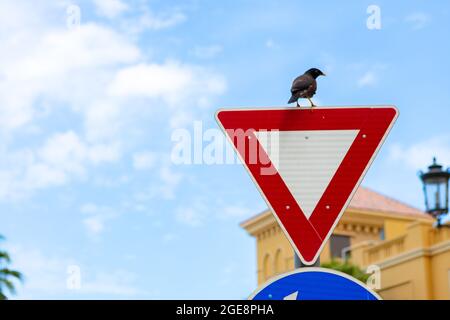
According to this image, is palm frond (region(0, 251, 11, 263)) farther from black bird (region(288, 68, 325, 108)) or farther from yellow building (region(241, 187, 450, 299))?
black bird (region(288, 68, 325, 108))

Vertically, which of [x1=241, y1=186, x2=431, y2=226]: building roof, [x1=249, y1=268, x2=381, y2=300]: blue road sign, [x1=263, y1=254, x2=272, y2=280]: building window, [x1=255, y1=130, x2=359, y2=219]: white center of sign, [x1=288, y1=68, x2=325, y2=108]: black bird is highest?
[x1=241, y1=186, x2=431, y2=226]: building roof

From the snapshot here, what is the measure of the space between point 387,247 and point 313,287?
39.7m

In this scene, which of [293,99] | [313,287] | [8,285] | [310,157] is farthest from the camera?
[8,285]

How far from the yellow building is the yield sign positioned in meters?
25.0

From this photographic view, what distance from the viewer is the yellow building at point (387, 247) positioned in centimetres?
4000

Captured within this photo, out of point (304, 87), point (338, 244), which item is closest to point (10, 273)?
point (338, 244)

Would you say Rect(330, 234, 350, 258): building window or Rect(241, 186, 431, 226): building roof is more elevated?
Rect(241, 186, 431, 226): building roof

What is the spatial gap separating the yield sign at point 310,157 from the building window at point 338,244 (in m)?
49.3

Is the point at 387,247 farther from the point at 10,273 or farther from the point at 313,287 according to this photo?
the point at 313,287

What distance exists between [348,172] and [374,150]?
16cm

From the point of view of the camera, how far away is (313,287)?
12.9 ft

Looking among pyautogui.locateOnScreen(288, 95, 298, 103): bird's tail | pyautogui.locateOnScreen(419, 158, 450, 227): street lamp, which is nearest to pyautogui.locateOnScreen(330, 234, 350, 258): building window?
pyautogui.locateOnScreen(419, 158, 450, 227): street lamp

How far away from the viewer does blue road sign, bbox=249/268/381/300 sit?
3.92 m
